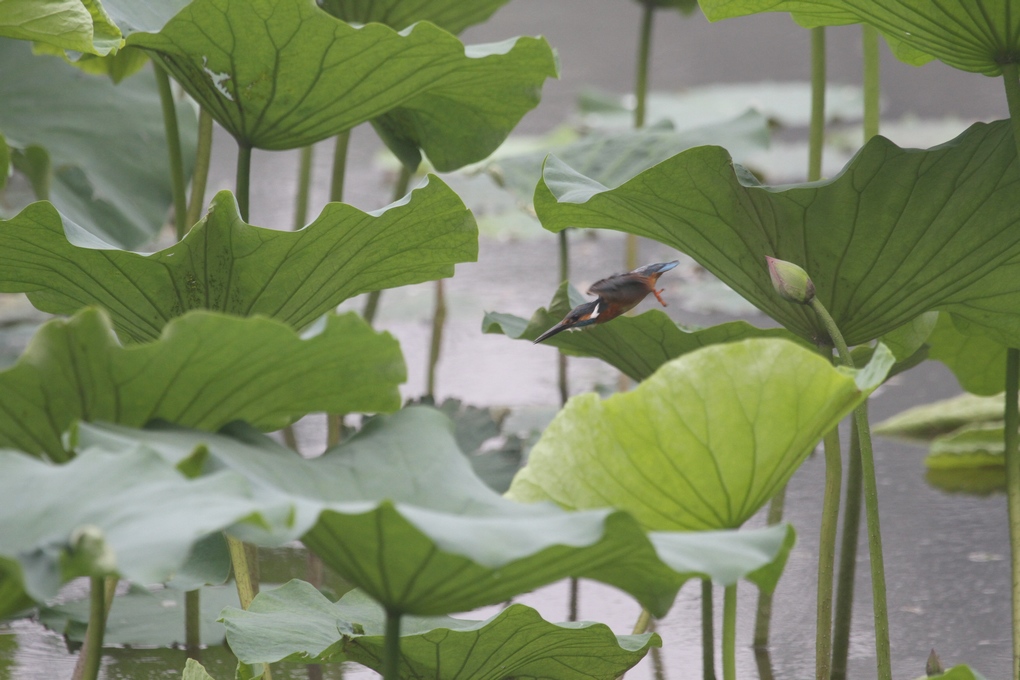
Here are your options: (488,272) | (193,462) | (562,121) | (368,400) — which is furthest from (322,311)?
(562,121)

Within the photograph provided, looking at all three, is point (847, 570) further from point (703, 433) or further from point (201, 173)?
point (201, 173)

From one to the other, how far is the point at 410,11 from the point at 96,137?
1.63ft

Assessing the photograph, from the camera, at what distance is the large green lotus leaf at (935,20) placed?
744mm

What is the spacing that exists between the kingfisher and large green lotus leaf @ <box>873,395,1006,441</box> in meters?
1.10

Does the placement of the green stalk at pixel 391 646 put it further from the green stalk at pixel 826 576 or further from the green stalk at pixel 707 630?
the green stalk at pixel 826 576

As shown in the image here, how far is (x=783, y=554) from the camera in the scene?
21.3 inches

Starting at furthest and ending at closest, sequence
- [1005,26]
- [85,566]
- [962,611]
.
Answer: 1. [962,611]
2. [1005,26]
3. [85,566]

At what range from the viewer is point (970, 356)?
1.12m

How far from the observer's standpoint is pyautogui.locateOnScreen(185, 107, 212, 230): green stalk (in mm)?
1105

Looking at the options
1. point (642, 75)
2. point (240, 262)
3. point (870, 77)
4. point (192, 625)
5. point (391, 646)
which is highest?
point (642, 75)

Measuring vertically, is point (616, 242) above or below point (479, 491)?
above

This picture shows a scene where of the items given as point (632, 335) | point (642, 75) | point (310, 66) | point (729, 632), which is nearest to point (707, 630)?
point (729, 632)

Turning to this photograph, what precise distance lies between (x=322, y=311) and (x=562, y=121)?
2.79 m

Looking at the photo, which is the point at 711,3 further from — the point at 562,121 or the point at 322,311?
the point at 562,121
